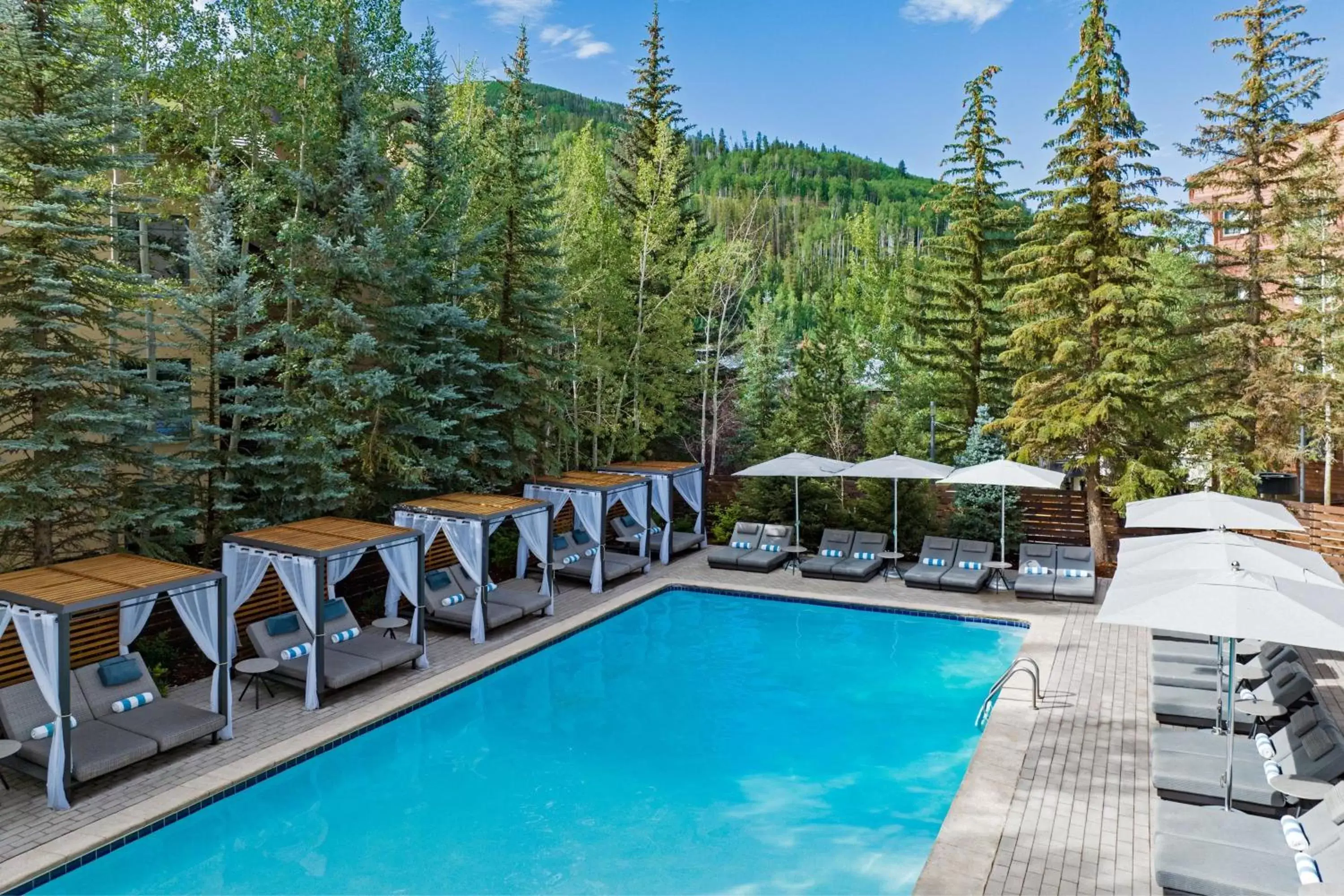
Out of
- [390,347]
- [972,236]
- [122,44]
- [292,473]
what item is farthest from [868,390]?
[122,44]

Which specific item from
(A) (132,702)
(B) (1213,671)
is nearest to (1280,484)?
(B) (1213,671)

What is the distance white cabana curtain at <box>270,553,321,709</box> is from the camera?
9602 millimetres

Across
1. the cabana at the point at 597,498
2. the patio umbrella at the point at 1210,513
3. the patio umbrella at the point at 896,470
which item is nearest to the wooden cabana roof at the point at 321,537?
the cabana at the point at 597,498

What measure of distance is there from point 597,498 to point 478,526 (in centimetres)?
336

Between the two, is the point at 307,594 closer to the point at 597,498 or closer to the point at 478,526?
the point at 478,526

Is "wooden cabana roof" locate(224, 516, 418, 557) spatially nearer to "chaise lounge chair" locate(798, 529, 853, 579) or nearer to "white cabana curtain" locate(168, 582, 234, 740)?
"white cabana curtain" locate(168, 582, 234, 740)

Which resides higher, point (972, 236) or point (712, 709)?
point (972, 236)

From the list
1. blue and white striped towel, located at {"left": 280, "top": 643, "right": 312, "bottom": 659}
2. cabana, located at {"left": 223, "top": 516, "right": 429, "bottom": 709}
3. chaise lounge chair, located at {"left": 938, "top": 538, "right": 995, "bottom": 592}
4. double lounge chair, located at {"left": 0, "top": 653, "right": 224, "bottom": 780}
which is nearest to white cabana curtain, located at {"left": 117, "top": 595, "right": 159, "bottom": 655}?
double lounge chair, located at {"left": 0, "top": 653, "right": 224, "bottom": 780}

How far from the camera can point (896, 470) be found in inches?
616

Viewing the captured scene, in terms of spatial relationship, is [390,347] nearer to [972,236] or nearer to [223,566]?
[223,566]

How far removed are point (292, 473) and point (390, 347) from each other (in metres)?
2.62

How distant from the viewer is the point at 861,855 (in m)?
7.07

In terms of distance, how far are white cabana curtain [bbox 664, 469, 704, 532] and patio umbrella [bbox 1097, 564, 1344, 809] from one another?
12169 millimetres

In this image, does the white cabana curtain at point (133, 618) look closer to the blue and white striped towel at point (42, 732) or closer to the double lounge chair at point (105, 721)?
the double lounge chair at point (105, 721)
